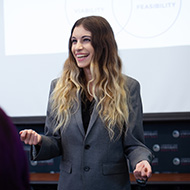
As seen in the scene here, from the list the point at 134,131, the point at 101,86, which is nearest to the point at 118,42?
the point at 101,86

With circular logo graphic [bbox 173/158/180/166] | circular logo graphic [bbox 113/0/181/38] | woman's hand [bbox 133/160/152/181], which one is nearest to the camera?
woman's hand [bbox 133/160/152/181]

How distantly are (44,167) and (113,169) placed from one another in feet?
4.92

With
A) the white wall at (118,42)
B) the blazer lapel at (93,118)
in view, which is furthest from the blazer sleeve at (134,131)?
the white wall at (118,42)

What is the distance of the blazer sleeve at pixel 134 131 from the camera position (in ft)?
4.77

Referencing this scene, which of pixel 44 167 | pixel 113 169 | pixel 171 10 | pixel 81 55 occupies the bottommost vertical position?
pixel 44 167

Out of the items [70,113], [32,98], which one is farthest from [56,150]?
[32,98]

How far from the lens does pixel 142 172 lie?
1278 mm

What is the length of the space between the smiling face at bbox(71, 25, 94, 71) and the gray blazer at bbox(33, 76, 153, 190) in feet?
0.79

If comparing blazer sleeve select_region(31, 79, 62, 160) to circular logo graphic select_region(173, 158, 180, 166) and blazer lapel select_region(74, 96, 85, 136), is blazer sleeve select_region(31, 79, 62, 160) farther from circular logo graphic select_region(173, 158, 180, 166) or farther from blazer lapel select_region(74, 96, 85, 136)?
circular logo graphic select_region(173, 158, 180, 166)

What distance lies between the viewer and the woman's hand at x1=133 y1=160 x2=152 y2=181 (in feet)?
4.19

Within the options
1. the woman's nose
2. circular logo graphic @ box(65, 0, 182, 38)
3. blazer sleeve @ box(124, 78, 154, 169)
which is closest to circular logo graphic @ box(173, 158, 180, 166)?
circular logo graphic @ box(65, 0, 182, 38)

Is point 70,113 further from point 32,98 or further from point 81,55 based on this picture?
point 32,98

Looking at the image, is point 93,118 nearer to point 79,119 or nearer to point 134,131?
point 79,119

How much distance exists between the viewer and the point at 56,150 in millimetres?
1521
